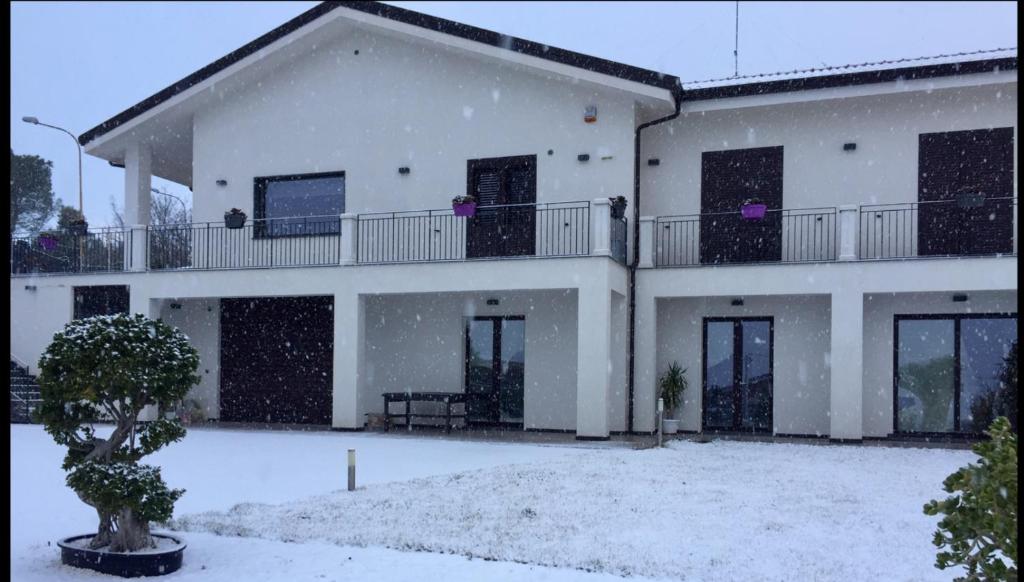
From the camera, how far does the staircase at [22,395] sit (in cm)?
1650

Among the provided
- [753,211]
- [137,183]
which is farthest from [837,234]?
[137,183]

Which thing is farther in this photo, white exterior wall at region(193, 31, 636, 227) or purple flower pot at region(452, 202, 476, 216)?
white exterior wall at region(193, 31, 636, 227)

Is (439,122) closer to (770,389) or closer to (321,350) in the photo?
(321,350)

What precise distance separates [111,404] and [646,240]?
10.2 metres

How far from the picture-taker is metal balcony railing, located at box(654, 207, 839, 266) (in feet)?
48.0

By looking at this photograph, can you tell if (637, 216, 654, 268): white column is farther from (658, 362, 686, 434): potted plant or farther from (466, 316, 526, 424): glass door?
(466, 316, 526, 424): glass door

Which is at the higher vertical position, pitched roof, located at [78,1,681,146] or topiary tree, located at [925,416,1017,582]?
pitched roof, located at [78,1,681,146]

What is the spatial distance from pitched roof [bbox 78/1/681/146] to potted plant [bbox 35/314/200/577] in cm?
990

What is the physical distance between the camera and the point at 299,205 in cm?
1709

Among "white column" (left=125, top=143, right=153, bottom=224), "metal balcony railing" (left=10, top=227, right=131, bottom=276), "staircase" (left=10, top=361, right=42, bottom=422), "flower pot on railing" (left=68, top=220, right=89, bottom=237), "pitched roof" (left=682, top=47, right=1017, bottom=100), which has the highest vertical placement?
"pitched roof" (left=682, top=47, right=1017, bottom=100)

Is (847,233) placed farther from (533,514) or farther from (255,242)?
(255,242)

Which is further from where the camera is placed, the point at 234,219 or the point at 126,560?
the point at 234,219

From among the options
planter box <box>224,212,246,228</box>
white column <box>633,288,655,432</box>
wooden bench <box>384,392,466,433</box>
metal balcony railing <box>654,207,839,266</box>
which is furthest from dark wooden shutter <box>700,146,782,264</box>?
planter box <box>224,212,246,228</box>

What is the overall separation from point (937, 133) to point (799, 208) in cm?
245
